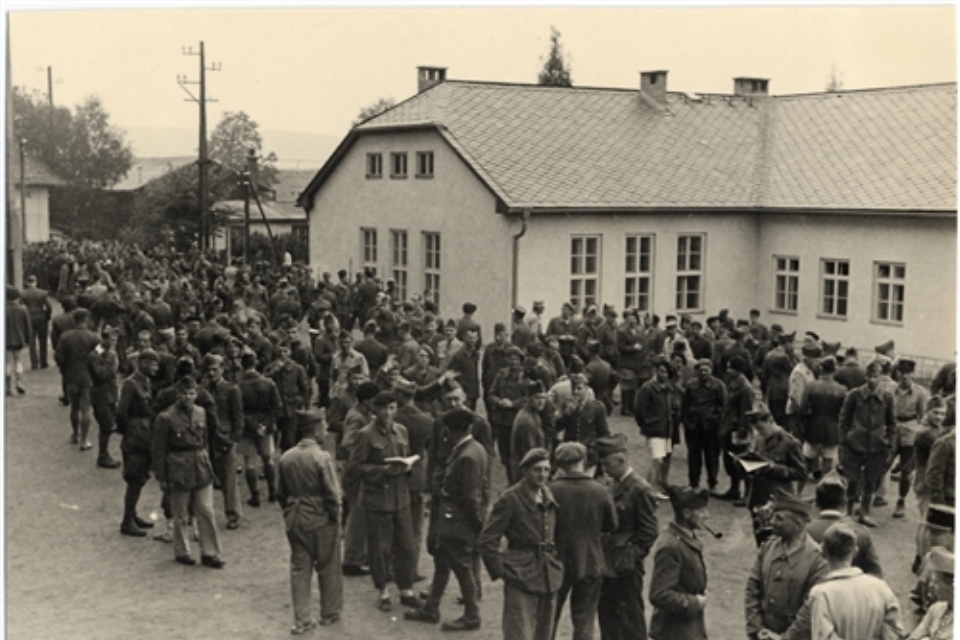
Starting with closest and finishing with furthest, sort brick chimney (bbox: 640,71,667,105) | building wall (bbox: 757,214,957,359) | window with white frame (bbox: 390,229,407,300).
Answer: building wall (bbox: 757,214,957,359)
window with white frame (bbox: 390,229,407,300)
brick chimney (bbox: 640,71,667,105)

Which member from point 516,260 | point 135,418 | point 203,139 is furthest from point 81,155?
point 135,418

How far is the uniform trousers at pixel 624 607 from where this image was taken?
8.16 m

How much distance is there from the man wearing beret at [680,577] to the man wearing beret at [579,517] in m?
0.76

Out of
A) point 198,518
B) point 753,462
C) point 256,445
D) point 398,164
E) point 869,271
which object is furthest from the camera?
point 398,164

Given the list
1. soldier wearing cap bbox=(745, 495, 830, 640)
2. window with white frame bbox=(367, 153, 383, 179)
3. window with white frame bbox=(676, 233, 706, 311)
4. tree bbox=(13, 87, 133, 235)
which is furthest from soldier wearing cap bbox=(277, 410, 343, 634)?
tree bbox=(13, 87, 133, 235)

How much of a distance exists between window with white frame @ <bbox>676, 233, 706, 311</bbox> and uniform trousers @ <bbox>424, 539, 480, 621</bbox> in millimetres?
17165

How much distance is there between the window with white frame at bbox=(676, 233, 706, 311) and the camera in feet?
83.2

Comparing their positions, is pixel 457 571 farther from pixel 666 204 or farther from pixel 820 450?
pixel 666 204

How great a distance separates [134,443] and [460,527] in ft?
13.9

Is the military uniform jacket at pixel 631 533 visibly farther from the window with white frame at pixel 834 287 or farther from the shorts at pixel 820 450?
the window with white frame at pixel 834 287

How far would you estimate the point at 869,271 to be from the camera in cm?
2320

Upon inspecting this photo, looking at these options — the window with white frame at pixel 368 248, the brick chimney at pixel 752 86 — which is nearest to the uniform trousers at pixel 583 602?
the window with white frame at pixel 368 248

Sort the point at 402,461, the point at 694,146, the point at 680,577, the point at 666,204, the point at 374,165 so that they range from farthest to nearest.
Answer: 1. the point at 374,165
2. the point at 694,146
3. the point at 666,204
4. the point at 402,461
5. the point at 680,577

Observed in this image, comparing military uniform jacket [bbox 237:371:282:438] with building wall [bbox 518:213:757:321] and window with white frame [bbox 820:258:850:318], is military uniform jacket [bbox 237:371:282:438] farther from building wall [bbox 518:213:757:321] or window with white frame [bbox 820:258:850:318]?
window with white frame [bbox 820:258:850:318]
